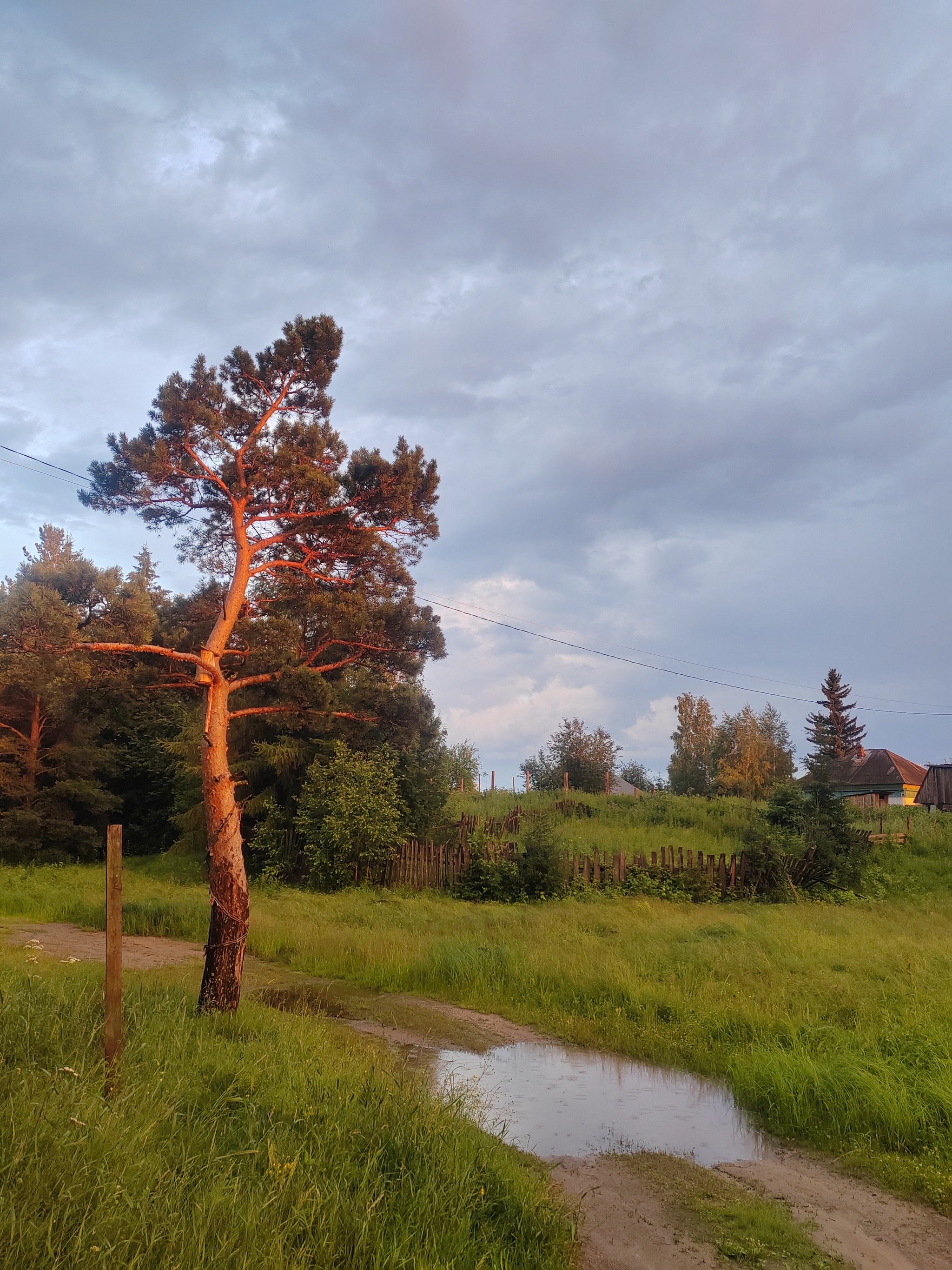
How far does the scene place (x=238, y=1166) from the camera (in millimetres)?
4141

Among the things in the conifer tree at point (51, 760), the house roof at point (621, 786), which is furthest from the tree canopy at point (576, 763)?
the conifer tree at point (51, 760)

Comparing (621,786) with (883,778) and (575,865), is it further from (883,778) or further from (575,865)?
(575,865)

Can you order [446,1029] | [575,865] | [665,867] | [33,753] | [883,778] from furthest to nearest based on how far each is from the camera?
[883,778] < [33,753] < [665,867] < [575,865] < [446,1029]

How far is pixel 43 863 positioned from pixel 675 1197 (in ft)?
92.4

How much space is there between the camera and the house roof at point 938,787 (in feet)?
139

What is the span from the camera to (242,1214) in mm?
3566

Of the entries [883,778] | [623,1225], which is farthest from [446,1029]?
[883,778]

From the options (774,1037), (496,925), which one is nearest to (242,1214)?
(774,1037)

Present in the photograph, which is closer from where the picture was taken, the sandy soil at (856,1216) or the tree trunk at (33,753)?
the sandy soil at (856,1216)

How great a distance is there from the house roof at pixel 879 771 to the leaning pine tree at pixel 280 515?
52.2 metres

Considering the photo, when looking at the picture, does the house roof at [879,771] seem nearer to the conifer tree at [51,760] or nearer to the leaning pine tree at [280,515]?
the conifer tree at [51,760]

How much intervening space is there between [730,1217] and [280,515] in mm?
9624

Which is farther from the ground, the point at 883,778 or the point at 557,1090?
the point at 883,778

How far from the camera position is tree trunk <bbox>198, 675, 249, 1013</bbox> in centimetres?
819
